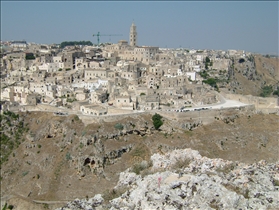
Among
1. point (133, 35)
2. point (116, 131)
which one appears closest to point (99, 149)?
point (116, 131)

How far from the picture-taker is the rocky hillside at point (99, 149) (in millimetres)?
35375

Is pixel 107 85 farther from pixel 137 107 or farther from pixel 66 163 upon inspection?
pixel 66 163

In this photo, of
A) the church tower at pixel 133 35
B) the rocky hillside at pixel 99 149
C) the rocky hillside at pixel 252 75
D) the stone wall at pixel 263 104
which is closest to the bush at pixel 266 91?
the rocky hillside at pixel 252 75

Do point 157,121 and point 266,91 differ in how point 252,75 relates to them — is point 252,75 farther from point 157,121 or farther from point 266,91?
point 157,121

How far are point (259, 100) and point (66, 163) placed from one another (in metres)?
25.6

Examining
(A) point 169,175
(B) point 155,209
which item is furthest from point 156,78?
(B) point 155,209

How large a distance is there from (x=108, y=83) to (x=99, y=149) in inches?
510

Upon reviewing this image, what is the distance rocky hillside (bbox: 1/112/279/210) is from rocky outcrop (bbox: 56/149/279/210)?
14209 mm

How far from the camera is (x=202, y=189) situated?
55.7 feet

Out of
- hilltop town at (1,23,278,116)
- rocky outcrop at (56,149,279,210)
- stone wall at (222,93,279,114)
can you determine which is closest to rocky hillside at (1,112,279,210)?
stone wall at (222,93,279,114)

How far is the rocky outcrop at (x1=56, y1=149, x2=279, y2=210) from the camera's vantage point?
16172mm

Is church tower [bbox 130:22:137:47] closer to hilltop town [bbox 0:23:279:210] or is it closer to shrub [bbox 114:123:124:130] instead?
hilltop town [bbox 0:23:279:210]

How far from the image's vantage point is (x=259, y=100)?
46.8m

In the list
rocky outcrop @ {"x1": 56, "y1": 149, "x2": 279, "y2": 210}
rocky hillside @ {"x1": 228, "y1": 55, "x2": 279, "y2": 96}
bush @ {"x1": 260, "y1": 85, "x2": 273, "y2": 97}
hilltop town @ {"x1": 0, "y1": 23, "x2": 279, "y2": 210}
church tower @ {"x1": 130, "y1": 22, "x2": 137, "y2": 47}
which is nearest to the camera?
rocky outcrop @ {"x1": 56, "y1": 149, "x2": 279, "y2": 210}
